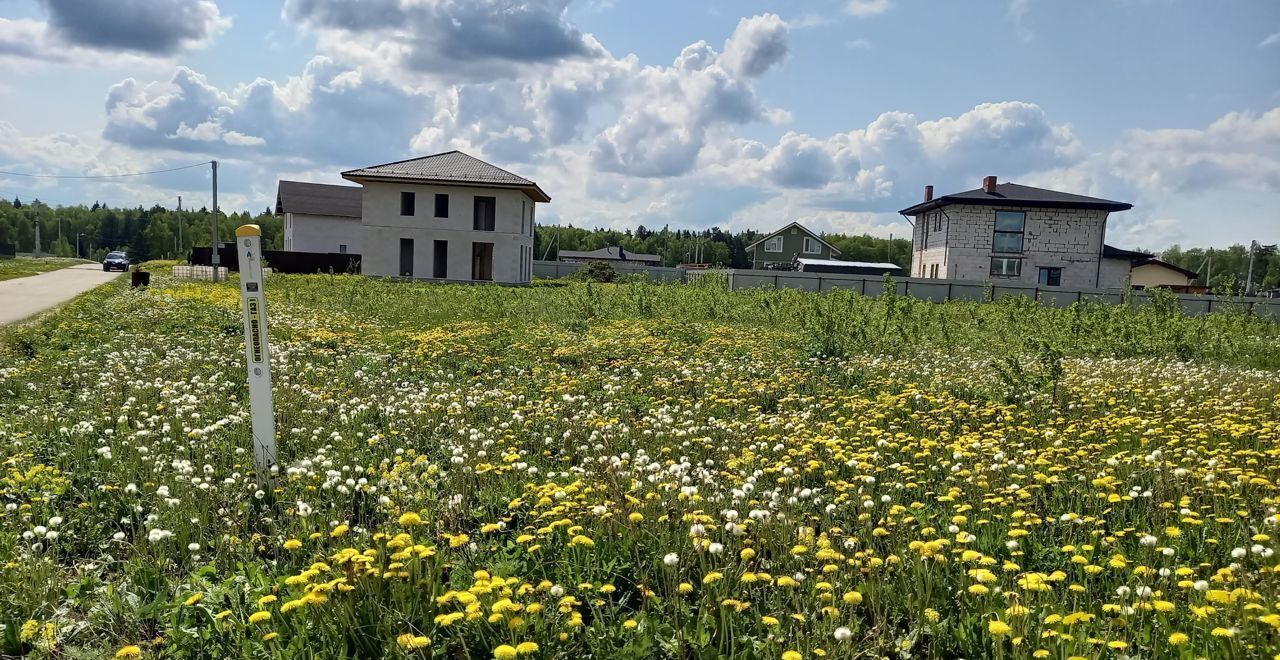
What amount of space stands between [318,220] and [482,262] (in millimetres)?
20703

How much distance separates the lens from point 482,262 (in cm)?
4216

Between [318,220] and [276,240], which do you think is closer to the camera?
[318,220]

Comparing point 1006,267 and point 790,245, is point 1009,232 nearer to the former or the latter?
point 1006,267

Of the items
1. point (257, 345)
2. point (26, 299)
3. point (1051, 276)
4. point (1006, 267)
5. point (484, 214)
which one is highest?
point (484, 214)

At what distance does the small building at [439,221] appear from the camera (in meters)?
40.2

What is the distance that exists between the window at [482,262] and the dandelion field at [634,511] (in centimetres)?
3147

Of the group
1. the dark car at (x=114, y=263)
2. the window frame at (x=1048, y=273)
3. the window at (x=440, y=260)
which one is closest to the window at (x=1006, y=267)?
the window frame at (x=1048, y=273)

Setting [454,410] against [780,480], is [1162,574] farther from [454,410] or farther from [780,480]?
[454,410]

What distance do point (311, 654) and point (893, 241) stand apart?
428 ft

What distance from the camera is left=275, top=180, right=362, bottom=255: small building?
5569cm

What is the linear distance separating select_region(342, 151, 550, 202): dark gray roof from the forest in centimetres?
6365

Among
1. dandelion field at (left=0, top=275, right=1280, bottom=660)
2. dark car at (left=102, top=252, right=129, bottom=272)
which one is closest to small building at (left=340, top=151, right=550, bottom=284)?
dark car at (left=102, top=252, right=129, bottom=272)

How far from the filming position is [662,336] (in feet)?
46.3

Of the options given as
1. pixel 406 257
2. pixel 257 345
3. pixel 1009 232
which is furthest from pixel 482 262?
pixel 257 345
